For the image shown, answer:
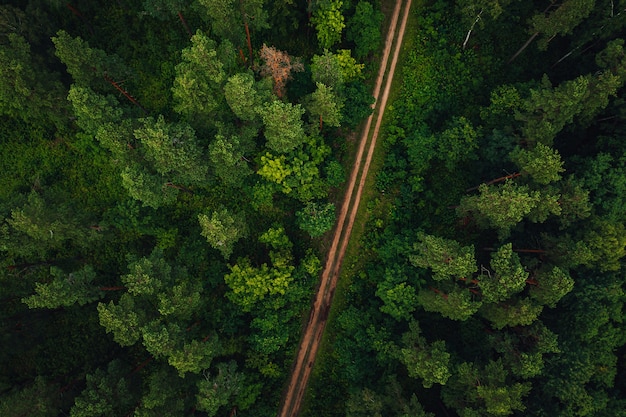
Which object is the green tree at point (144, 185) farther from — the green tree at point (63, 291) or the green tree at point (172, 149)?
the green tree at point (63, 291)

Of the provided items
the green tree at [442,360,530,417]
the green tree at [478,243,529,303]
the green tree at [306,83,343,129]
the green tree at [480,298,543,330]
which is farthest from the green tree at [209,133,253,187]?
the green tree at [442,360,530,417]

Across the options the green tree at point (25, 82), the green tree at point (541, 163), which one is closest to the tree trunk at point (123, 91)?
the green tree at point (25, 82)

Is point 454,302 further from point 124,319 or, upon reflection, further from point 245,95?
point 124,319

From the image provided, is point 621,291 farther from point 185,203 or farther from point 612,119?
point 185,203

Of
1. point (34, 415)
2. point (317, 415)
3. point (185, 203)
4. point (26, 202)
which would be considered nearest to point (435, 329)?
point (317, 415)

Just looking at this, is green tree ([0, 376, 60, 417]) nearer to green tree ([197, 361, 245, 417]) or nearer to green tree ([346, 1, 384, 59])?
green tree ([197, 361, 245, 417])

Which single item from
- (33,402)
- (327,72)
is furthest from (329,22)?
(33,402)
